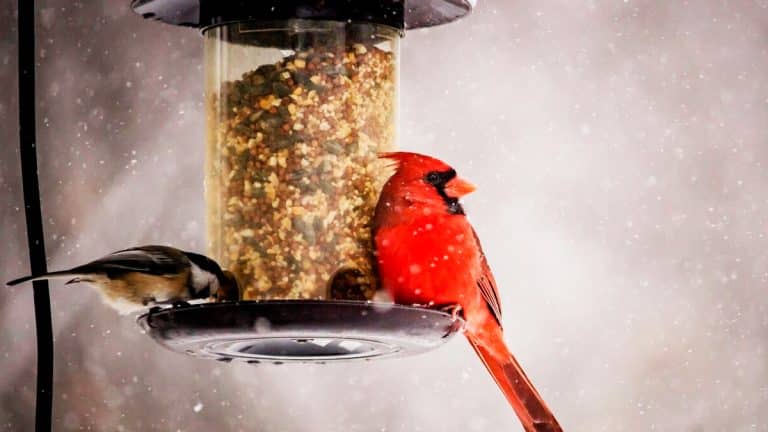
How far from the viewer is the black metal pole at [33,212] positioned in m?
2.38

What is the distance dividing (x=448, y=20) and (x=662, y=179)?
12.9 feet

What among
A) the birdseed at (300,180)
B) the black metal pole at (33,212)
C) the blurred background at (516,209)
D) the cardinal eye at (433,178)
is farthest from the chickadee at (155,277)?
the blurred background at (516,209)

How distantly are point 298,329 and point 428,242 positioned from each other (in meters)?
0.49

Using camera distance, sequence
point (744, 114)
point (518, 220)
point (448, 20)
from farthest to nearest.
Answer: point (744, 114), point (518, 220), point (448, 20)

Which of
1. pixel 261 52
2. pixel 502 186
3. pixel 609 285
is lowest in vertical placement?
pixel 609 285

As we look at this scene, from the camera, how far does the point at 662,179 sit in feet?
22.2

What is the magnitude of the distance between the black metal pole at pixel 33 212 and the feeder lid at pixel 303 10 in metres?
0.55

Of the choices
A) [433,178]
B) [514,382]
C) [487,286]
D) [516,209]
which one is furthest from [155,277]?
[516,209]

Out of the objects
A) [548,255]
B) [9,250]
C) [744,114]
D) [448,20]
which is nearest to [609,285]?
[548,255]

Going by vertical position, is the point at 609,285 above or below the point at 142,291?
below

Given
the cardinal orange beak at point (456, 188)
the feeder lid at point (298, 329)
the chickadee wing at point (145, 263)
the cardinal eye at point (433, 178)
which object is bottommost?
the feeder lid at point (298, 329)

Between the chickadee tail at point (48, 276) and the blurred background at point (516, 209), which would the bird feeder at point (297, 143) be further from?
the blurred background at point (516, 209)

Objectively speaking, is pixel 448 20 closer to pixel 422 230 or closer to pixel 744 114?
pixel 422 230

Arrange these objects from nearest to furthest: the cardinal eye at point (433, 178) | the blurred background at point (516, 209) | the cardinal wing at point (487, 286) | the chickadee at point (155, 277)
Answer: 1. the chickadee at point (155, 277)
2. the cardinal eye at point (433, 178)
3. the cardinal wing at point (487, 286)
4. the blurred background at point (516, 209)
